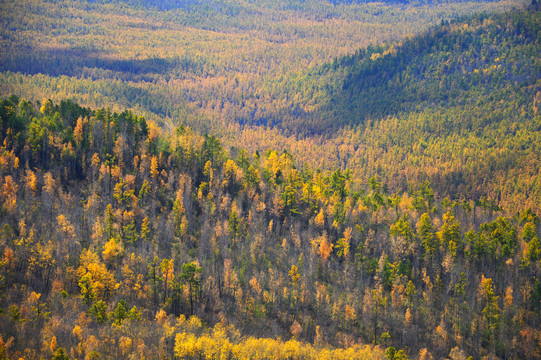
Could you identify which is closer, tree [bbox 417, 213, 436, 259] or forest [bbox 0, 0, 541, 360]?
forest [bbox 0, 0, 541, 360]

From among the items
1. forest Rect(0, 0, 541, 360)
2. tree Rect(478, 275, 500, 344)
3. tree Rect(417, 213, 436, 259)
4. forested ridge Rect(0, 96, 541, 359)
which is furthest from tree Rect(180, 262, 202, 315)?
tree Rect(478, 275, 500, 344)

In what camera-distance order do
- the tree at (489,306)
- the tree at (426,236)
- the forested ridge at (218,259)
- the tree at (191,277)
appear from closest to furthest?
the forested ridge at (218,259) < the tree at (191,277) < the tree at (489,306) < the tree at (426,236)

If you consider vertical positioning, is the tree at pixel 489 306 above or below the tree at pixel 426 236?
below

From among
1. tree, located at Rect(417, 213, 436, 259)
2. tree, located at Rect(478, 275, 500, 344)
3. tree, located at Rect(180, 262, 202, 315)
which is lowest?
tree, located at Rect(478, 275, 500, 344)

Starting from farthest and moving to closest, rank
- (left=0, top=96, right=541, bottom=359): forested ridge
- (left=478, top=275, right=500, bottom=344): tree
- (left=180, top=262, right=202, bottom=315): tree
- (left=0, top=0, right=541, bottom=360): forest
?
(left=478, top=275, right=500, bottom=344): tree, (left=180, top=262, right=202, bottom=315): tree, (left=0, top=96, right=541, bottom=359): forested ridge, (left=0, top=0, right=541, bottom=360): forest

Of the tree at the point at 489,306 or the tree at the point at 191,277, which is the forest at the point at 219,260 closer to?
the tree at the point at 489,306

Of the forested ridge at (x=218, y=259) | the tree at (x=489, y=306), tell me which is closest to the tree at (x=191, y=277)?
the forested ridge at (x=218, y=259)

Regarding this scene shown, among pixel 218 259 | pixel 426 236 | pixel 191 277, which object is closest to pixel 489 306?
pixel 426 236

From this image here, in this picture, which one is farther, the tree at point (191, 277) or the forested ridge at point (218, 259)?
the tree at point (191, 277)

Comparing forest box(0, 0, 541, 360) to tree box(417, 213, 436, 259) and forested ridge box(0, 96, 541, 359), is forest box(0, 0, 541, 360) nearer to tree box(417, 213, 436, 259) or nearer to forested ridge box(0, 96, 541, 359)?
forested ridge box(0, 96, 541, 359)

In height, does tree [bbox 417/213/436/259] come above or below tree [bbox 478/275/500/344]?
above

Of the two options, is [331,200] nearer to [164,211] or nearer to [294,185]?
[294,185]

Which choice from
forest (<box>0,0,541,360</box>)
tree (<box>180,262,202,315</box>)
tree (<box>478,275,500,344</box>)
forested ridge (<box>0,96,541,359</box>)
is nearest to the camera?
forest (<box>0,0,541,360</box>)
